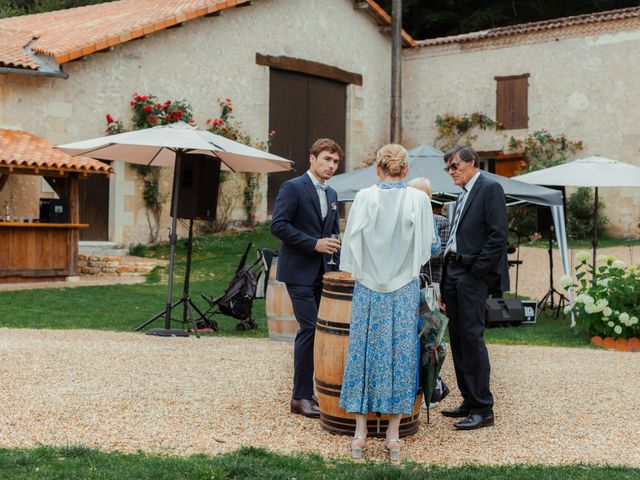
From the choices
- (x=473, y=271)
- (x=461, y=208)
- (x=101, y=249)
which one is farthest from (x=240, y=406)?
(x=101, y=249)

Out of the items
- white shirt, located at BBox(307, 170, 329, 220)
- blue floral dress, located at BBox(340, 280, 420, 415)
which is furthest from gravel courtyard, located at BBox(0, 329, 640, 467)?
white shirt, located at BBox(307, 170, 329, 220)

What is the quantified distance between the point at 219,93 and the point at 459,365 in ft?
53.4

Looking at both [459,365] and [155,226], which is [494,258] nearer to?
[459,365]

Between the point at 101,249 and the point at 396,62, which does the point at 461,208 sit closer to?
the point at 101,249

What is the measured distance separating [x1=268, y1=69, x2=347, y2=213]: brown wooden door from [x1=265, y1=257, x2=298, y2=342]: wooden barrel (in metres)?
13.3

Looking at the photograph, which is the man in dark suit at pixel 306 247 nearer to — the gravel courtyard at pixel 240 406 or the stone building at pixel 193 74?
the gravel courtyard at pixel 240 406

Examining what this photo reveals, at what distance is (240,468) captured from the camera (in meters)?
4.25

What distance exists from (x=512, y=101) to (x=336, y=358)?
1976 cm

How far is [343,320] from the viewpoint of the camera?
4.90 m

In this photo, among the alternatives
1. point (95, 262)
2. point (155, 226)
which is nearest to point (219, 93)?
point (155, 226)

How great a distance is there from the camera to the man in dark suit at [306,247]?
5348mm

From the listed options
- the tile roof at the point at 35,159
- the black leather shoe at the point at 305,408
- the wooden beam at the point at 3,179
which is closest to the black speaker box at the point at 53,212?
the tile roof at the point at 35,159

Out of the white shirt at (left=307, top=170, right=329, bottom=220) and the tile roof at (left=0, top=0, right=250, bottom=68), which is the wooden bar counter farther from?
the white shirt at (left=307, top=170, right=329, bottom=220)

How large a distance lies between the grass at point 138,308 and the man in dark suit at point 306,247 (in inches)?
181
